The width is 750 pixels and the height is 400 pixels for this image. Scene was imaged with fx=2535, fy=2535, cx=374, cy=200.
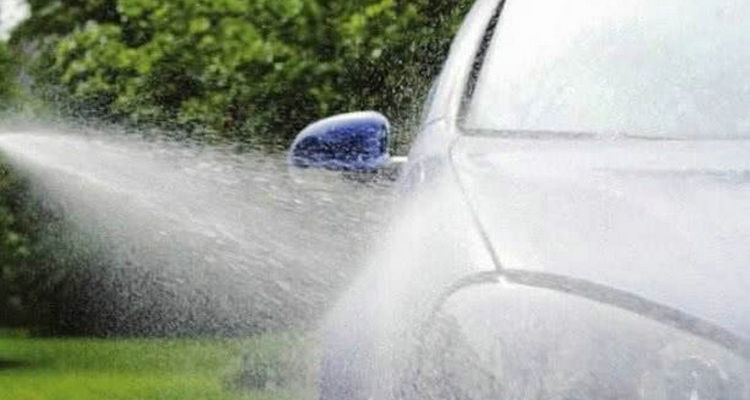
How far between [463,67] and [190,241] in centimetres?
790

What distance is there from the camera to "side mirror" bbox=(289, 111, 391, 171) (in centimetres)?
564

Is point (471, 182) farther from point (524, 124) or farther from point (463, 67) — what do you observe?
point (463, 67)

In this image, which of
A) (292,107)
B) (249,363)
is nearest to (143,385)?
(249,363)

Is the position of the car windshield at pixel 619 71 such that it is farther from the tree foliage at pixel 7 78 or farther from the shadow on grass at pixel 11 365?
the tree foliage at pixel 7 78

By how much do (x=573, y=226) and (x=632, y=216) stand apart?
11 cm

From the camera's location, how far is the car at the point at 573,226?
368cm

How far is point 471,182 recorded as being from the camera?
4.31m

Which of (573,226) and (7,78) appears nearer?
(573,226)

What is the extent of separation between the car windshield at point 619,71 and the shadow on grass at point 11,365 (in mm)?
7795

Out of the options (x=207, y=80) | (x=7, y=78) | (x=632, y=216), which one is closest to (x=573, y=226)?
(x=632, y=216)

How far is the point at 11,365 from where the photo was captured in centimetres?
1298

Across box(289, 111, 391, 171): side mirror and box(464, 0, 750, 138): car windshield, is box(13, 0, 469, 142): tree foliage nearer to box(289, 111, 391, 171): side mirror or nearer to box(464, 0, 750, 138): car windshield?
box(289, 111, 391, 171): side mirror

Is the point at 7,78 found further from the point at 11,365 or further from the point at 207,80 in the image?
the point at 11,365

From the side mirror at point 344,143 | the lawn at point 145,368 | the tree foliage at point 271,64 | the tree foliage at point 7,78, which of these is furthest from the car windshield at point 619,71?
the tree foliage at point 7,78
